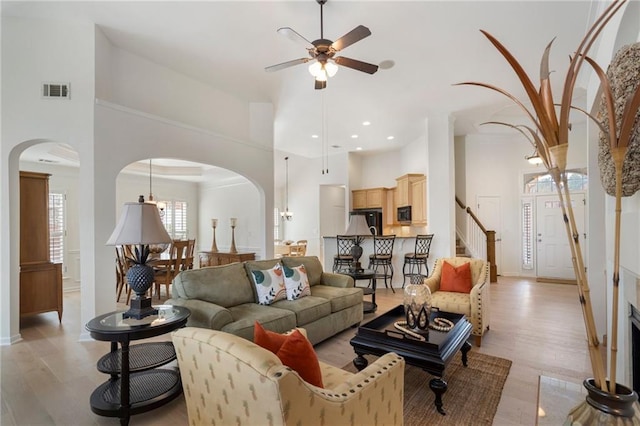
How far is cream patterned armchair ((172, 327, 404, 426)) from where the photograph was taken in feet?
3.79

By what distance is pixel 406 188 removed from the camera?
7680 mm

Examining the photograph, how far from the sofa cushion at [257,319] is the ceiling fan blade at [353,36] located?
8.75ft

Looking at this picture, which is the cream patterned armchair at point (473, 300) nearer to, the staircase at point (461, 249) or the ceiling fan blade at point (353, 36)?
the ceiling fan blade at point (353, 36)

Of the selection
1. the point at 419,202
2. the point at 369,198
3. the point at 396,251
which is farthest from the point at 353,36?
the point at 369,198

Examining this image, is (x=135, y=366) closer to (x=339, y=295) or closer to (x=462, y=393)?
(x=339, y=295)

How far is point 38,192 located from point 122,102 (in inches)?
65.4

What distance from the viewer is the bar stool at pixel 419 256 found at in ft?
20.4

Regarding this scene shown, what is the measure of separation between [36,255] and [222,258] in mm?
3136

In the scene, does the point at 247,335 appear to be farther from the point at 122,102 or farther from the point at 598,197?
the point at 598,197

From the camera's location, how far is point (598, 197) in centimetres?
377

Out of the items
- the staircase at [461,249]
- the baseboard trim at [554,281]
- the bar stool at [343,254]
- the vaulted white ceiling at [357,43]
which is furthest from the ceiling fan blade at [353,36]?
the baseboard trim at [554,281]

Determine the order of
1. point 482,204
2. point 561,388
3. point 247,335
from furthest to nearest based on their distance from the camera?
point 482,204, point 247,335, point 561,388

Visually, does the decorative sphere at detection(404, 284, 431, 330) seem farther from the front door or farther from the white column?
the front door

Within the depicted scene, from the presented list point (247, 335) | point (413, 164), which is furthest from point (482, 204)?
point (247, 335)
